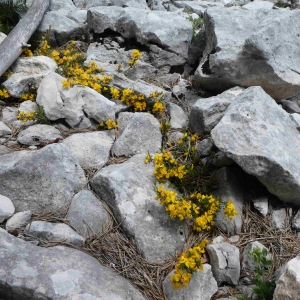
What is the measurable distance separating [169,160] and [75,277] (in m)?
1.51

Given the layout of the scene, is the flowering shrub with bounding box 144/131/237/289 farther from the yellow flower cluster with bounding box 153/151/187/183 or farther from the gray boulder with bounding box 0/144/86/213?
the gray boulder with bounding box 0/144/86/213

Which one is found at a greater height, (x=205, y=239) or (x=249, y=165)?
(x=249, y=165)

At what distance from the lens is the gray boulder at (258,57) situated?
4.48 m

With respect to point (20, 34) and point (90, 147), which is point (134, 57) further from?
point (90, 147)

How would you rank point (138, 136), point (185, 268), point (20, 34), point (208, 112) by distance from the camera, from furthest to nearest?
1. point (20, 34)
2. point (208, 112)
3. point (138, 136)
4. point (185, 268)

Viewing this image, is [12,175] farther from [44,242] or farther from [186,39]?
[186,39]

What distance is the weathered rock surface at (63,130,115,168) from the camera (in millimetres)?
3818

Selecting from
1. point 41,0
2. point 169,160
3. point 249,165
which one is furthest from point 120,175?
point 41,0

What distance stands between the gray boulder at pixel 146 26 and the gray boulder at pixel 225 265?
135 inches

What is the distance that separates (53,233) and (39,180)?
55 cm

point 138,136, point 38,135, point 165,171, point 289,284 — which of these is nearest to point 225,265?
point 289,284

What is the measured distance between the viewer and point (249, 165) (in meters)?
3.30

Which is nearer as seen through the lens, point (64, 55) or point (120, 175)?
point (120, 175)

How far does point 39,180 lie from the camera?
331cm
